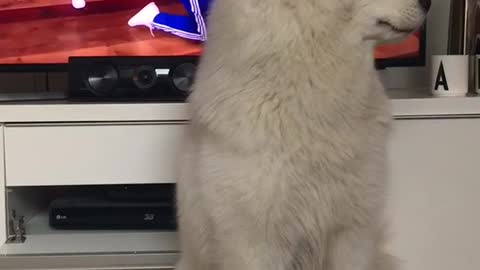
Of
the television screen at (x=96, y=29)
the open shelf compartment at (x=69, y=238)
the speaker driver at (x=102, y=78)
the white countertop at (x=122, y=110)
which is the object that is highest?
the television screen at (x=96, y=29)

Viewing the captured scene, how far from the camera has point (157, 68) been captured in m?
1.74

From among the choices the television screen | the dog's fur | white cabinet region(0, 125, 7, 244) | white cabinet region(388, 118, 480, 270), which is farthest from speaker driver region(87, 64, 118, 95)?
white cabinet region(388, 118, 480, 270)

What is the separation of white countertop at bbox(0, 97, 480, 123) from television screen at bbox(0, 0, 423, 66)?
0.24 metres

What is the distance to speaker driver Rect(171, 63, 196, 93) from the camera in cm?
→ 172

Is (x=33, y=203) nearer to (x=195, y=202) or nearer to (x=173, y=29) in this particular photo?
(x=173, y=29)

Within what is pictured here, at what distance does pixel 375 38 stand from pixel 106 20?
2.65 ft

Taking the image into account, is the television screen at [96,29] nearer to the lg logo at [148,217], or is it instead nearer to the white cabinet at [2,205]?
the white cabinet at [2,205]

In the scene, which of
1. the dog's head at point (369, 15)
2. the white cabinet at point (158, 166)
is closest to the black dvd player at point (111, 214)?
the white cabinet at point (158, 166)

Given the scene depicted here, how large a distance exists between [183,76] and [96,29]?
262 millimetres

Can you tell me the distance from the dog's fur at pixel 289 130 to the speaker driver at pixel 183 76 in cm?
45

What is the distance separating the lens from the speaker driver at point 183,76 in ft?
5.64

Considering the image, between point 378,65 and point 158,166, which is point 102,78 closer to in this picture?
point 158,166

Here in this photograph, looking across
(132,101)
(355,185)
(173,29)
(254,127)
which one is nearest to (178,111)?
(132,101)

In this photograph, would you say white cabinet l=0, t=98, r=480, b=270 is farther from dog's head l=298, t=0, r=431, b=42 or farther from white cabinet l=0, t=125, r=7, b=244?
dog's head l=298, t=0, r=431, b=42
